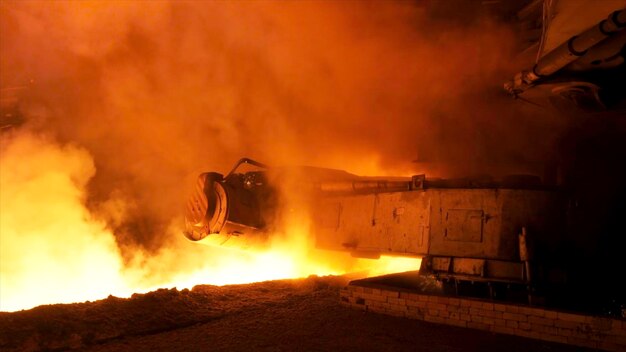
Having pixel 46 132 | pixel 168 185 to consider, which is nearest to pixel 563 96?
pixel 168 185

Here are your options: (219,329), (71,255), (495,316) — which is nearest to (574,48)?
(495,316)

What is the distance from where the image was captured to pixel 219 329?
4.45m

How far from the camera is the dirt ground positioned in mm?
3904

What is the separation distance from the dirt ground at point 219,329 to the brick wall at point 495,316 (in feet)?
0.35

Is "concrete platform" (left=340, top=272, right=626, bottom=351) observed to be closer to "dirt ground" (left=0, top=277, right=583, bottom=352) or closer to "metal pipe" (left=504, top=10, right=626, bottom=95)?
"dirt ground" (left=0, top=277, right=583, bottom=352)

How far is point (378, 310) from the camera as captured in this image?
16.8 ft

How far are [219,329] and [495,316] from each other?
2.84 metres

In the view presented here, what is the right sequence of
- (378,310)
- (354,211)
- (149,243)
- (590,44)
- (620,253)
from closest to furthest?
(590,44) < (378,310) < (620,253) < (354,211) < (149,243)

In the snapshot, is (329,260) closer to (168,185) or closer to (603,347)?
(603,347)

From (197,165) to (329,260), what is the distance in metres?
5.32

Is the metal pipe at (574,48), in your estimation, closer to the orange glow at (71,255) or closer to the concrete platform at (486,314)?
the concrete platform at (486,314)

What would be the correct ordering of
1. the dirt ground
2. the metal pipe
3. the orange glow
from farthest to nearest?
the orange glow
the metal pipe
the dirt ground

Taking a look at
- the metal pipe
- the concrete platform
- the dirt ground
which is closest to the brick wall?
the concrete platform

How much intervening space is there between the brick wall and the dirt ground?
0.35 ft
